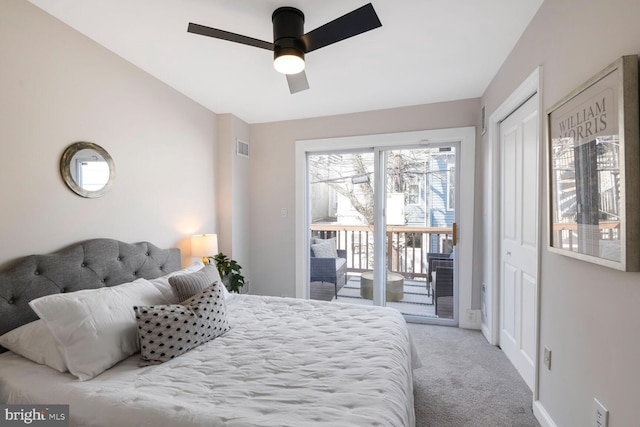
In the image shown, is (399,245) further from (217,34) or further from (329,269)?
(217,34)

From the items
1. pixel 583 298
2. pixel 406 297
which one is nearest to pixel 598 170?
pixel 583 298

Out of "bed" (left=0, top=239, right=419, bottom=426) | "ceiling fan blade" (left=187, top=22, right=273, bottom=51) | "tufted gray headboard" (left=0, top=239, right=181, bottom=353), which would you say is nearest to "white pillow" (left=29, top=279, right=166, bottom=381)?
"bed" (left=0, top=239, right=419, bottom=426)

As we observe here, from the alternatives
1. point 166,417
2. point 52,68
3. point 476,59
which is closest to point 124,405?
point 166,417

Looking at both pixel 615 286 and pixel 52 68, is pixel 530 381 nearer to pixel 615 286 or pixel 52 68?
pixel 615 286

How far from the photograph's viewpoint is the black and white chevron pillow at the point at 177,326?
156cm

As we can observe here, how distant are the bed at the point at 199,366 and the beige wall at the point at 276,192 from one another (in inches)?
67.1

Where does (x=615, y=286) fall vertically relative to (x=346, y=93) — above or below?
below

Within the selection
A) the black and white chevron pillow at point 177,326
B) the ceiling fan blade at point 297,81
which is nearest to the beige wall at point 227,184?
the ceiling fan blade at point 297,81

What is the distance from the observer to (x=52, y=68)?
1.92 m

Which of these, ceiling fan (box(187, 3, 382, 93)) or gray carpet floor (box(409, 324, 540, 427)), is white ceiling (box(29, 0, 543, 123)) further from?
gray carpet floor (box(409, 324, 540, 427))

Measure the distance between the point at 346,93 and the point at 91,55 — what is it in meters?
2.12

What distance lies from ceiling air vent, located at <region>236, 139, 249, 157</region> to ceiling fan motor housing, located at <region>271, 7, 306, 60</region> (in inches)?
79.0

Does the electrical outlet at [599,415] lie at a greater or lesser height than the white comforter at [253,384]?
lesser

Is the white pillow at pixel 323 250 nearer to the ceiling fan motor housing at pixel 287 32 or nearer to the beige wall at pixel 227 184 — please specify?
the beige wall at pixel 227 184
